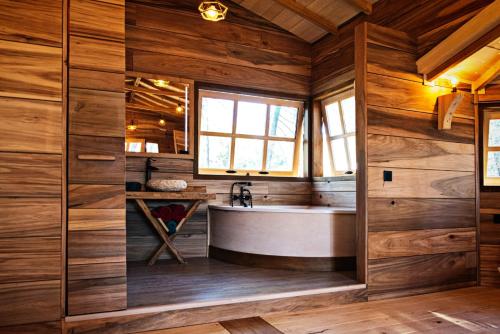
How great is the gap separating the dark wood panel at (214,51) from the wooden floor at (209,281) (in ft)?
7.46

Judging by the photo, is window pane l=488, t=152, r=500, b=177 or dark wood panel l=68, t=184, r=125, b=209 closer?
dark wood panel l=68, t=184, r=125, b=209

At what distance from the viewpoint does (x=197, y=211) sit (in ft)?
14.5

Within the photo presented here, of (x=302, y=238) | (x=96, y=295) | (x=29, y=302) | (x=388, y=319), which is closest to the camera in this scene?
(x=29, y=302)

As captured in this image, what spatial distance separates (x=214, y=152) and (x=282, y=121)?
1.01m

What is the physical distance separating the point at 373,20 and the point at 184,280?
3.30 m

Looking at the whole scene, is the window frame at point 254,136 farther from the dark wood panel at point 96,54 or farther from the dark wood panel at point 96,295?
the dark wood panel at point 96,295

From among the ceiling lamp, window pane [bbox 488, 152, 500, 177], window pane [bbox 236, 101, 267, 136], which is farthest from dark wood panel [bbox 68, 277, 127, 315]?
window pane [bbox 488, 152, 500, 177]

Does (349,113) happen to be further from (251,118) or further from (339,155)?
(251,118)

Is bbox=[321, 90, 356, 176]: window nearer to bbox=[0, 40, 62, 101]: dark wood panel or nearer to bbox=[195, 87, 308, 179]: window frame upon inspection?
bbox=[195, 87, 308, 179]: window frame

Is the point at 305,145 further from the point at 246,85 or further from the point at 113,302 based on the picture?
the point at 113,302

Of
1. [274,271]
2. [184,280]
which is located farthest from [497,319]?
[184,280]

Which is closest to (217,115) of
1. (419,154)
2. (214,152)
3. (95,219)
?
(214,152)

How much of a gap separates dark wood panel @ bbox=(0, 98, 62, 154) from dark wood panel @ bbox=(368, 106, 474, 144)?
7.52 feet

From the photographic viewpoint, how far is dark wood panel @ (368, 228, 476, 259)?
3.19 m
